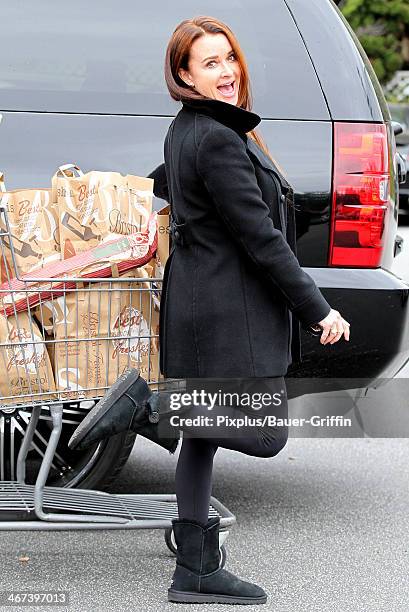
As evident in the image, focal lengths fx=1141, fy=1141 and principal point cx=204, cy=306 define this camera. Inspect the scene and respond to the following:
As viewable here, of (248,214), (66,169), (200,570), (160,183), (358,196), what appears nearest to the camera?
(248,214)

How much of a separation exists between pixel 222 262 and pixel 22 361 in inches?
27.4

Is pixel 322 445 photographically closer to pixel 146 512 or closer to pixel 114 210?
pixel 146 512

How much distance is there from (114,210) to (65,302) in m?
0.32

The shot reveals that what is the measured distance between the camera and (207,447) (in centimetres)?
339

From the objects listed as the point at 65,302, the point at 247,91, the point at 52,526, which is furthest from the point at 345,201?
the point at 52,526

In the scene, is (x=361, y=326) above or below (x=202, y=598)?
above

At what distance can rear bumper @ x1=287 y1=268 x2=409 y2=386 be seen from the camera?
13.0ft

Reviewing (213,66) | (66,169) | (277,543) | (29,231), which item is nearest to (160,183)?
(66,169)

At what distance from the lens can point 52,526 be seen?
354cm

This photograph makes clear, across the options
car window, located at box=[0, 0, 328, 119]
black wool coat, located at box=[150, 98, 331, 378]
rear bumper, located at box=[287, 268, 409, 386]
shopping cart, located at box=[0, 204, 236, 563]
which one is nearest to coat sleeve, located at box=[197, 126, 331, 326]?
black wool coat, located at box=[150, 98, 331, 378]

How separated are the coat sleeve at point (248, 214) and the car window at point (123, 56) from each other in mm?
964

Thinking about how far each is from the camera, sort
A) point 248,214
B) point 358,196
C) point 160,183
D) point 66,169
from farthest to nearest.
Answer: point 358,196, point 160,183, point 66,169, point 248,214

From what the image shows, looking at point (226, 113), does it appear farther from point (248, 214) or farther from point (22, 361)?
point (22, 361)

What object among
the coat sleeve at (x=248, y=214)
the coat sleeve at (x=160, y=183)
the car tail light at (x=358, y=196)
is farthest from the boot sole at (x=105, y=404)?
the car tail light at (x=358, y=196)
